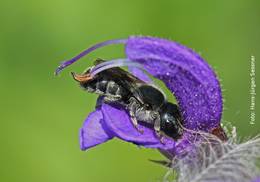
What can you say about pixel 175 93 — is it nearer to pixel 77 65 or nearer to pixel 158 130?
pixel 158 130

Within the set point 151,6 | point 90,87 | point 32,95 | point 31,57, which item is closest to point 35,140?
point 32,95

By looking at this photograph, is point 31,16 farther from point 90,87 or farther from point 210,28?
point 90,87

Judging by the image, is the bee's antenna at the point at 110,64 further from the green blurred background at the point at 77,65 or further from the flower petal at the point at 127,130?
the green blurred background at the point at 77,65

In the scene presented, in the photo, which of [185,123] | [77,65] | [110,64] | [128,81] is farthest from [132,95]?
[77,65]

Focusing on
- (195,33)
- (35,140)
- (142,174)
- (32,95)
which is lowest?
(142,174)

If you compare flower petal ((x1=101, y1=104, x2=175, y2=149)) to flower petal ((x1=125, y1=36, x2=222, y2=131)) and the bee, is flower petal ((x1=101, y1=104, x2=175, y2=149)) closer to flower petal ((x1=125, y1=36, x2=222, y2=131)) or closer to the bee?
the bee
